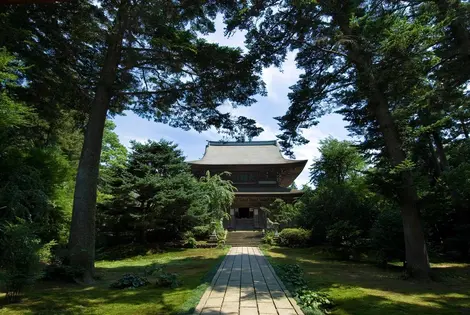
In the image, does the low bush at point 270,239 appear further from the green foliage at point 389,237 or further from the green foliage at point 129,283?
the green foliage at point 129,283

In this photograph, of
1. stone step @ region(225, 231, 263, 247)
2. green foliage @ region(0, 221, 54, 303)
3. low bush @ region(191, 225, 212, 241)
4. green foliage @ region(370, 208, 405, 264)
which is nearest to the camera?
green foliage @ region(0, 221, 54, 303)

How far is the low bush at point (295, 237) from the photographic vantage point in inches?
634

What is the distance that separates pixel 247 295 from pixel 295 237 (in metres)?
11.5

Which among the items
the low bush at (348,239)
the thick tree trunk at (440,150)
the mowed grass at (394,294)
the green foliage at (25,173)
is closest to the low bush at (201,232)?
the green foliage at (25,173)

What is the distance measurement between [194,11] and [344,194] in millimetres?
10191

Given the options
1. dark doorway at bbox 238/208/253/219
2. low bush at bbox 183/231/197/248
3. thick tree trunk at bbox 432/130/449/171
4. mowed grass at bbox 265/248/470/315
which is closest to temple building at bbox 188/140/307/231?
dark doorway at bbox 238/208/253/219

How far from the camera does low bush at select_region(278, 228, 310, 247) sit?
52.8 feet

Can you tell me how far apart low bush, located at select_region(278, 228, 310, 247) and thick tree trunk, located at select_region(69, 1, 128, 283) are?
36.9ft

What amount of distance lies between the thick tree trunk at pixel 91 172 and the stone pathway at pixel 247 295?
11.1 feet

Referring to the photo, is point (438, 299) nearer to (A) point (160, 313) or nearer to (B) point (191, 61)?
(A) point (160, 313)

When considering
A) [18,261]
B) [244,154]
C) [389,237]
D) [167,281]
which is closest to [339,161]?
[244,154]

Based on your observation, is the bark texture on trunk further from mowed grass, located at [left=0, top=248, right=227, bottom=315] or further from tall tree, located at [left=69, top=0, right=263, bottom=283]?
mowed grass, located at [left=0, top=248, right=227, bottom=315]

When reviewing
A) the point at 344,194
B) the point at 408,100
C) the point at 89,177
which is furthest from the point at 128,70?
the point at 344,194

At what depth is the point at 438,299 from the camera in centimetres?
547
